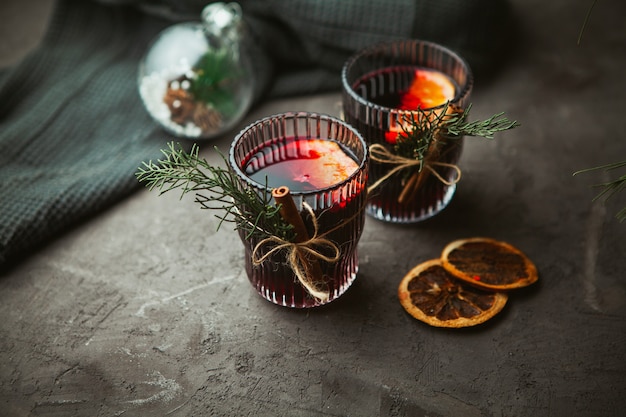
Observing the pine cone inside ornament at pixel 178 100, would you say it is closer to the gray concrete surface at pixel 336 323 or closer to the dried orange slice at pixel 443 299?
the gray concrete surface at pixel 336 323

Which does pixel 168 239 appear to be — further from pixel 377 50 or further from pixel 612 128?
pixel 612 128

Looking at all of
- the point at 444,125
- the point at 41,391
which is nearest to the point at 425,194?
the point at 444,125

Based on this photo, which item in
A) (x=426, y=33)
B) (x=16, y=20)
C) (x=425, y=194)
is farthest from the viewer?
(x=16, y=20)

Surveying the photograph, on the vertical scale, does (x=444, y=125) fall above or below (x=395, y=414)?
above

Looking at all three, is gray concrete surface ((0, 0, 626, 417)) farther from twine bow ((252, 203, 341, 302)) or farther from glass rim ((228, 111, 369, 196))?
glass rim ((228, 111, 369, 196))

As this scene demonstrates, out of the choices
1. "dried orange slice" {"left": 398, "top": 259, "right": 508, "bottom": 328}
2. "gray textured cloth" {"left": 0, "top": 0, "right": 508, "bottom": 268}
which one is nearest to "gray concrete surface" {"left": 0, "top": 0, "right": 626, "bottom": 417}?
"dried orange slice" {"left": 398, "top": 259, "right": 508, "bottom": 328}

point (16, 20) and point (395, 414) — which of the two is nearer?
point (395, 414)

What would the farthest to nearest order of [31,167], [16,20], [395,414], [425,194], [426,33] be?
[16,20] → [426,33] → [31,167] → [425,194] → [395,414]

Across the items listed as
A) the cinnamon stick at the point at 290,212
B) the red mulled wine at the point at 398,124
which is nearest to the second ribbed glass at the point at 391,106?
the red mulled wine at the point at 398,124
